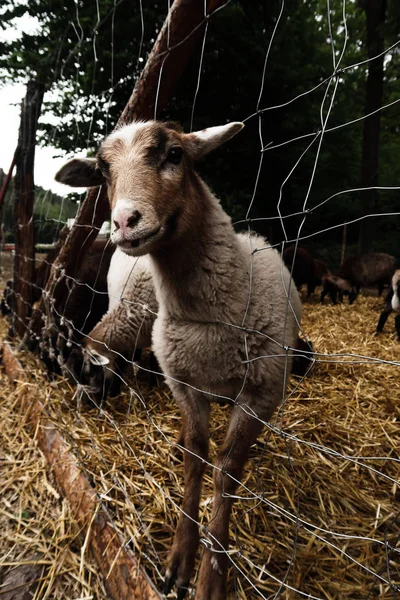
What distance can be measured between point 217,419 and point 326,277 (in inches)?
247

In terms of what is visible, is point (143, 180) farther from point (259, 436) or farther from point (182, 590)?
point (259, 436)

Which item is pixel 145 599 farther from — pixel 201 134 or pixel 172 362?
pixel 201 134

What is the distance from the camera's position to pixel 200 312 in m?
1.75

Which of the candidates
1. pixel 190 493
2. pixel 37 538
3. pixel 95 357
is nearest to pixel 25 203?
pixel 95 357

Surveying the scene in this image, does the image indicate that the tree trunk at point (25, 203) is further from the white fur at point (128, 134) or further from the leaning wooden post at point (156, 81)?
the white fur at point (128, 134)

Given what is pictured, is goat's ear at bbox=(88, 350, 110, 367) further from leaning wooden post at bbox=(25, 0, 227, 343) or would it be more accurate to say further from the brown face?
the brown face

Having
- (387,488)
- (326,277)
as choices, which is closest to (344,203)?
(326,277)

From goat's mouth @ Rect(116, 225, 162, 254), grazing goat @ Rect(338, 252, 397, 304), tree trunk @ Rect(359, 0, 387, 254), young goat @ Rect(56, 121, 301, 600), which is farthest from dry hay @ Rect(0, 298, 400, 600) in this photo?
tree trunk @ Rect(359, 0, 387, 254)

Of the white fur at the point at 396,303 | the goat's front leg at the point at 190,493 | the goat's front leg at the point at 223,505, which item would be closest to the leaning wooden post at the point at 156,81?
the goat's front leg at the point at 190,493

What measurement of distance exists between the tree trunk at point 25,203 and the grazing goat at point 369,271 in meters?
6.86

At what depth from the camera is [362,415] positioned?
2.81m

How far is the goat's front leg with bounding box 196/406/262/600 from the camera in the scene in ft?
4.76

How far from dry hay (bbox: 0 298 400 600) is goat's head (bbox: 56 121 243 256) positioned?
769 millimetres

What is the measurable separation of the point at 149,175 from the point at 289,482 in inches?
69.6
